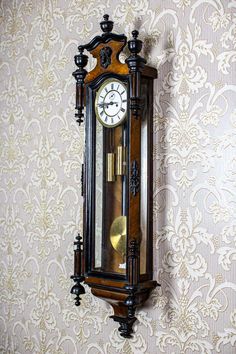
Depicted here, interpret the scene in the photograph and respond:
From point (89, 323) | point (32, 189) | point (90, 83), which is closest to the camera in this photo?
point (90, 83)

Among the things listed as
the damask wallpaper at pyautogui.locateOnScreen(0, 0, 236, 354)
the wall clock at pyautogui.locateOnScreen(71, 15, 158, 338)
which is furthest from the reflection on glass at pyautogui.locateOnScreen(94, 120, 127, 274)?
the damask wallpaper at pyautogui.locateOnScreen(0, 0, 236, 354)

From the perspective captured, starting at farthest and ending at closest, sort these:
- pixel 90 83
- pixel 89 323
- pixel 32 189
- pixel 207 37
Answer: pixel 32 189 → pixel 89 323 → pixel 90 83 → pixel 207 37

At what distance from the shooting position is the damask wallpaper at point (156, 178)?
1976 millimetres

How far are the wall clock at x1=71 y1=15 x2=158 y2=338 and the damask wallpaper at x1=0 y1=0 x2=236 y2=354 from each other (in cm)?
7

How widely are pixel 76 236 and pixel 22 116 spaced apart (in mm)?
693

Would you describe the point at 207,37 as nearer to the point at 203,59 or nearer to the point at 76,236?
the point at 203,59

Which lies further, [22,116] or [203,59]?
[22,116]

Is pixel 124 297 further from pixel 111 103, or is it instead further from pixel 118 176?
pixel 111 103

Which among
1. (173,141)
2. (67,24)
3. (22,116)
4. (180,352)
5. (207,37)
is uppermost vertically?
(67,24)

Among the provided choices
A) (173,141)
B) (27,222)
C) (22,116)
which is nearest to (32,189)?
(27,222)

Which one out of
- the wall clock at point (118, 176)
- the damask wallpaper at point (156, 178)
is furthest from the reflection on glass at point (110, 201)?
the damask wallpaper at point (156, 178)

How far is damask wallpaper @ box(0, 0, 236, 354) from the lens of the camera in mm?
1976

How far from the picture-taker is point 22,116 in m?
2.80

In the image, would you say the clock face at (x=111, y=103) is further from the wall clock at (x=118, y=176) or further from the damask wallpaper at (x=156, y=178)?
the damask wallpaper at (x=156, y=178)
